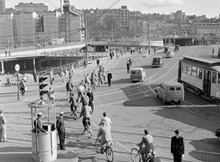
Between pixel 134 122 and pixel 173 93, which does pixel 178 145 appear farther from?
pixel 173 93

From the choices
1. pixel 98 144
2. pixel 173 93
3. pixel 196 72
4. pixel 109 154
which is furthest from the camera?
pixel 196 72

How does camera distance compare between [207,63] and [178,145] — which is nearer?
[178,145]

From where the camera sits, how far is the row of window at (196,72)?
2472 cm

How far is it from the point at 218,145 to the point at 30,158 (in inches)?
323

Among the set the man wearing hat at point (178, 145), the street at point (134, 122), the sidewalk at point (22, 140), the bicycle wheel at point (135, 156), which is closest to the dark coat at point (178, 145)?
the man wearing hat at point (178, 145)

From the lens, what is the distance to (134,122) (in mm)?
20266

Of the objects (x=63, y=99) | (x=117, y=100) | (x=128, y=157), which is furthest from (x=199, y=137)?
(x=63, y=99)

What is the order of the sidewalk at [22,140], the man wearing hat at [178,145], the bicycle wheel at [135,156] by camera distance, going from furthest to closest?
the sidewalk at [22,140]
the bicycle wheel at [135,156]
the man wearing hat at [178,145]

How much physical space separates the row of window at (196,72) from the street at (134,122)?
1.80 meters

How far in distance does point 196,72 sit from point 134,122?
11.3m

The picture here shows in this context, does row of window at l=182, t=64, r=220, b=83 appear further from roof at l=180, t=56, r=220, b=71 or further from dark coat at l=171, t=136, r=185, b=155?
dark coat at l=171, t=136, r=185, b=155

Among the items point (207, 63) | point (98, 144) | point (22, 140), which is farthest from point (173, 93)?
point (22, 140)

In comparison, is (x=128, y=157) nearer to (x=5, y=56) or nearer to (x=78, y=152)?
(x=78, y=152)

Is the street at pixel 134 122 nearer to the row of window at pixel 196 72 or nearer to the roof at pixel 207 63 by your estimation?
the row of window at pixel 196 72
